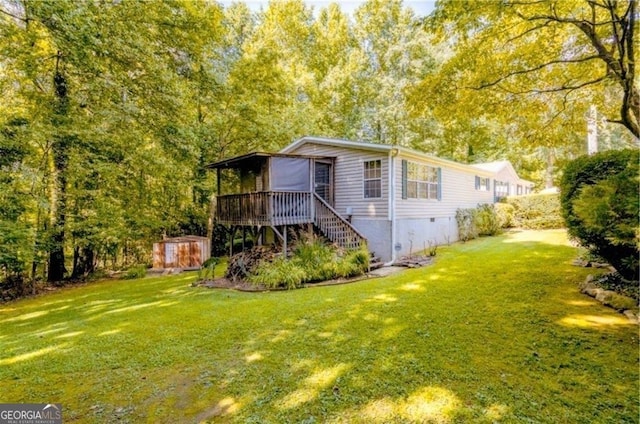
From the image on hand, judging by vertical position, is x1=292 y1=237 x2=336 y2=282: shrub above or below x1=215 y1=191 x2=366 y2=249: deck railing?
below

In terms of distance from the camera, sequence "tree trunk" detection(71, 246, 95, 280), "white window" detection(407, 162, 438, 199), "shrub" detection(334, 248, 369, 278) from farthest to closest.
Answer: "tree trunk" detection(71, 246, 95, 280) < "white window" detection(407, 162, 438, 199) < "shrub" detection(334, 248, 369, 278)

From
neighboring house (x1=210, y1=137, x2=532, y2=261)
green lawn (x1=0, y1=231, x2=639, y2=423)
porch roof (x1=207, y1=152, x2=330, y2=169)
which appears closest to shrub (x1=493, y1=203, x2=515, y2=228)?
neighboring house (x1=210, y1=137, x2=532, y2=261)

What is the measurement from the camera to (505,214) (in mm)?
16594

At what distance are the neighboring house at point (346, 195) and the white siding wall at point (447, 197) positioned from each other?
0.13ft

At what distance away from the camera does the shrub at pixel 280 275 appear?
24.5ft

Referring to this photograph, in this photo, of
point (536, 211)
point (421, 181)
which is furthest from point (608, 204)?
point (536, 211)

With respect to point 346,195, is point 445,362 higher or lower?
lower

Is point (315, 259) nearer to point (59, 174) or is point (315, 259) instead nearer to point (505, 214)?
point (59, 174)

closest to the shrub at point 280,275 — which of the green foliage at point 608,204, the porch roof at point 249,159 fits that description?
the porch roof at point 249,159

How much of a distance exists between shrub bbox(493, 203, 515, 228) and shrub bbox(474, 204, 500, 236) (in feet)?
2.76

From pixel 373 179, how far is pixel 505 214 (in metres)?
10.4

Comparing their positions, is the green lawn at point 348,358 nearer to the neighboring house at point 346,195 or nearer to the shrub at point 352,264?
the shrub at point 352,264

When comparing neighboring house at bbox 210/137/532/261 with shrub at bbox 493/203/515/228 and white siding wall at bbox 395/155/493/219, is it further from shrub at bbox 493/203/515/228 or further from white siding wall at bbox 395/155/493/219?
shrub at bbox 493/203/515/228

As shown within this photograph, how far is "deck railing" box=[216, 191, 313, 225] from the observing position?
897cm
